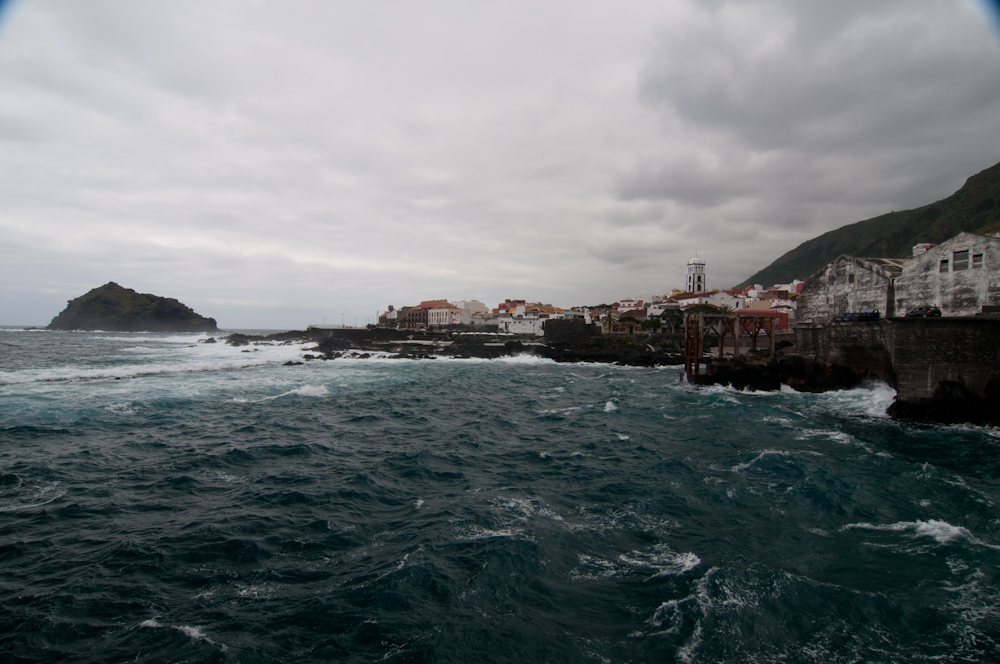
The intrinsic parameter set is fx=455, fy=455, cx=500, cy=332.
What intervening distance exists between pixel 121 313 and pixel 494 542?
16236cm

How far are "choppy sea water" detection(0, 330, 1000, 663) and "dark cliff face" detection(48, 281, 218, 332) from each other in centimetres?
13766

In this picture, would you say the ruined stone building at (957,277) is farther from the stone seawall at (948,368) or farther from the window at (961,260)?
the stone seawall at (948,368)

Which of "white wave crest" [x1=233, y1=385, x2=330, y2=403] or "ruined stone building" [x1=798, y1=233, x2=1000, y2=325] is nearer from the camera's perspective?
"ruined stone building" [x1=798, y1=233, x2=1000, y2=325]

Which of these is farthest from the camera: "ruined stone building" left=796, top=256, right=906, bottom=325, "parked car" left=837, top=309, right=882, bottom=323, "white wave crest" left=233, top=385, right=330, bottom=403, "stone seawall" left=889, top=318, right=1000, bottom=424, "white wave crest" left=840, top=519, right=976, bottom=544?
"ruined stone building" left=796, top=256, right=906, bottom=325

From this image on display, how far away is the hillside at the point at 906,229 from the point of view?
89375 mm

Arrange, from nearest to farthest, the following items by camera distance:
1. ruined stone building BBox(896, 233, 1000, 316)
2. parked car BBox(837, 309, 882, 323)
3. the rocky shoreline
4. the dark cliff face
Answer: ruined stone building BBox(896, 233, 1000, 316) → parked car BBox(837, 309, 882, 323) → the rocky shoreline → the dark cliff face

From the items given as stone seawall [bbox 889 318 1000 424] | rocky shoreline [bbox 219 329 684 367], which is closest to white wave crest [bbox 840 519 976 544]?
stone seawall [bbox 889 318 1000 424]

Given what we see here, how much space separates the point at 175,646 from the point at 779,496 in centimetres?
1154

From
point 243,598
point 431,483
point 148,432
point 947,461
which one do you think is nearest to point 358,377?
point 148,432

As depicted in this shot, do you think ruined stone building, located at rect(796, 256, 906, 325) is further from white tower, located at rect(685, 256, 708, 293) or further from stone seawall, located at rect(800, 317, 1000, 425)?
white tower, located at rect(685, 256, 708, 293)

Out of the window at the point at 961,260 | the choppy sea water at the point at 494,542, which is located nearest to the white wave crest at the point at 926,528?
the choppy sea water at the point at 494,542

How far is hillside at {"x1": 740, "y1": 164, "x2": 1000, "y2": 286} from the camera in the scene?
89.4 m

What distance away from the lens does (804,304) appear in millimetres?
33656

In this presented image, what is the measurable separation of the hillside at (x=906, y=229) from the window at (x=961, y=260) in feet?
185
